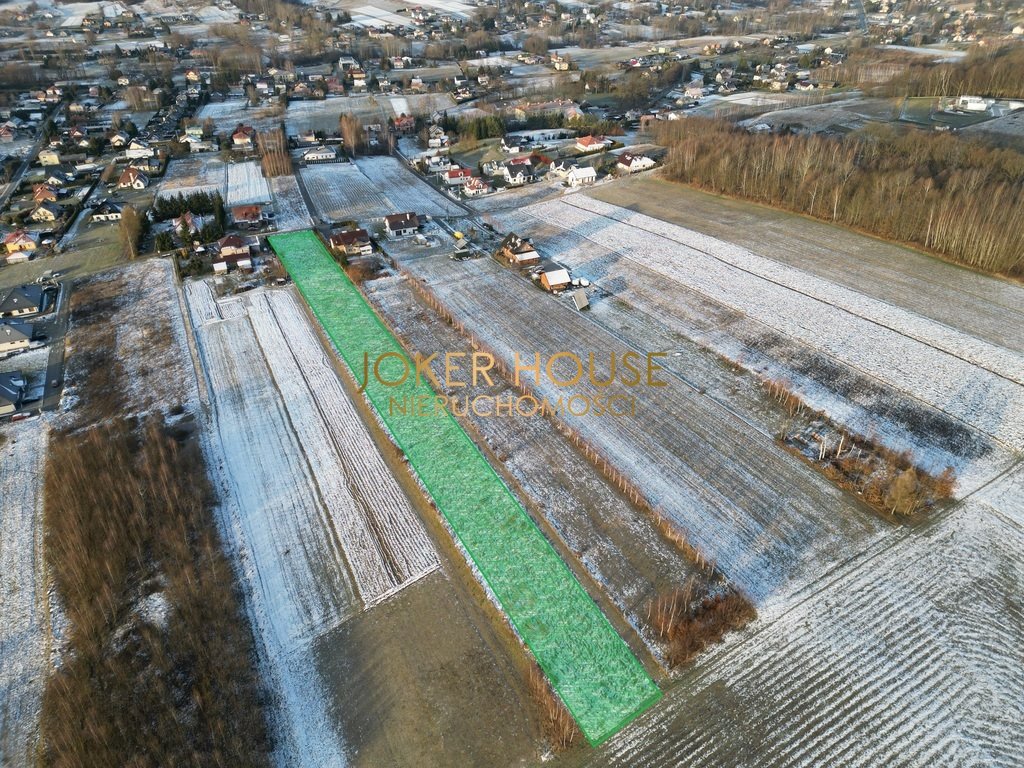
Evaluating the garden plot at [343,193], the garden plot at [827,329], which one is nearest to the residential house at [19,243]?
the garden plot at [343,193]

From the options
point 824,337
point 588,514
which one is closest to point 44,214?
point 588,514

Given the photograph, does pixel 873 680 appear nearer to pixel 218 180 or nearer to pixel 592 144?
pixel 592 144

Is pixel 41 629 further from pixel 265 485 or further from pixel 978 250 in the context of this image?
pixel 978 250

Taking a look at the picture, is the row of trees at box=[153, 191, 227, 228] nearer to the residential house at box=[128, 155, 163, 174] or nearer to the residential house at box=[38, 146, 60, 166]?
the residential house at box=[128, 155, 163, 174]

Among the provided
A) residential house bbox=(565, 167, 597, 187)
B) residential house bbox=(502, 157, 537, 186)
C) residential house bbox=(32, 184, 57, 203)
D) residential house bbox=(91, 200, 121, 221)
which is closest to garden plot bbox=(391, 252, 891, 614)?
residential house bbox=(565, 167, 597, 187)

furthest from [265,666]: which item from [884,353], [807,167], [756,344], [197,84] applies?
[197,84]

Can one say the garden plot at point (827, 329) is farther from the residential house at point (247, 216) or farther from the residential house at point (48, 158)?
the residential house at point (48, 158)
